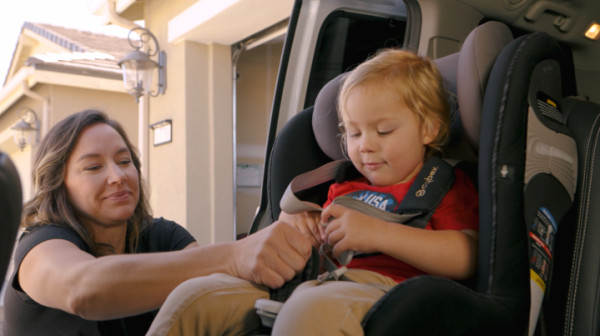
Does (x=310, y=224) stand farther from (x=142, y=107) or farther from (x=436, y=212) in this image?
(x=142, y=107)

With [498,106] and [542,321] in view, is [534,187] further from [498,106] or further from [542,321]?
[542,321]

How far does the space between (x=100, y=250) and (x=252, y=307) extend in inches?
29.3

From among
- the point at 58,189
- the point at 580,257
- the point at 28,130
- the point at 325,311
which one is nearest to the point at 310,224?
the point at 325,311

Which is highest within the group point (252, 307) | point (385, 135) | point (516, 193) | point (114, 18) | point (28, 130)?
point (114, 18)

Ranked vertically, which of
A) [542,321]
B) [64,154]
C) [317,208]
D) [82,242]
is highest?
[64,154]

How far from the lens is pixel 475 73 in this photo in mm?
1242

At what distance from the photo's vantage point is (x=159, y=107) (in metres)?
5.73

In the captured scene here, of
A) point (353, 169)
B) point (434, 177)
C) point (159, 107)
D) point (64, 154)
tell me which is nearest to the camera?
point (434, 177)

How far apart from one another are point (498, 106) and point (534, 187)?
0.18m

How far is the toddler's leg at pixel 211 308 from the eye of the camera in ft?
3.42

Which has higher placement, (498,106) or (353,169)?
(498,106)

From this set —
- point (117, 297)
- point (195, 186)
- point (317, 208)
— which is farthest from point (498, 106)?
point (195, 186)

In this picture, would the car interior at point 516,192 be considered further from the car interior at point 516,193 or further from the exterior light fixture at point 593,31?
the exterior light fixture at point 593,31

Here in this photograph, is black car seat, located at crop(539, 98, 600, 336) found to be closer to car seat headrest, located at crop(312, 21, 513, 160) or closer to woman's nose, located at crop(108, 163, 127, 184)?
car seat headrest, located at crop(312, 21, 513, 160)
